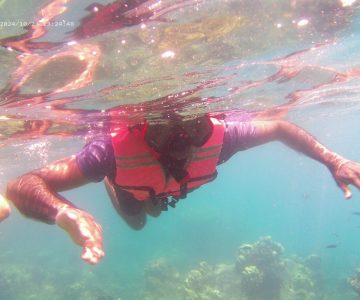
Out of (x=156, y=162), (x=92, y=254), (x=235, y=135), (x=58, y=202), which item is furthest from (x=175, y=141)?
(x=92, y=254)

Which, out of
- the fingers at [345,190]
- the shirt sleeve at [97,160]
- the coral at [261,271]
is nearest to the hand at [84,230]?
the shirt sleeve at [97,160]

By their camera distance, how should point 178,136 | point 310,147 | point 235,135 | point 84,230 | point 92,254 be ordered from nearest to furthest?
point 92,254
point 84,230
point 178,136
point 310,147
point 235,135

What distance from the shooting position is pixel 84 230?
11.4 ft

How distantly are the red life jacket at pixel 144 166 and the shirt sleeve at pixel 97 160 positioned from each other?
0.37ft

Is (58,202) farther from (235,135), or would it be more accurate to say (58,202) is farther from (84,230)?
(235,135)

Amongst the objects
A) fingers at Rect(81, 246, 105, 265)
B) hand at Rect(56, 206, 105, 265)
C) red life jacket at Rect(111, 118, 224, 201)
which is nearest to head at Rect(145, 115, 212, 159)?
red life jacket at Rect(111, 118, 224, 201)

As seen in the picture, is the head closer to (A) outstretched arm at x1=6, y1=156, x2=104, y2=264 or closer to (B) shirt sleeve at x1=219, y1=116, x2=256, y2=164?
(B) shirt sleeve at x1=219, y1=116, x2=256, y2=164

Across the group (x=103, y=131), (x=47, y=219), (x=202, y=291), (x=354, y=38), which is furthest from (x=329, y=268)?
(x=47, y=219)

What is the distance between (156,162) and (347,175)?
3076 millimetres

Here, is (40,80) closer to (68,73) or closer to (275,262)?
(68,73)

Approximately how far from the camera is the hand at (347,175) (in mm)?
4970

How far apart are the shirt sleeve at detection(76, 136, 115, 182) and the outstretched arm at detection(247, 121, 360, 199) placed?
3095mm

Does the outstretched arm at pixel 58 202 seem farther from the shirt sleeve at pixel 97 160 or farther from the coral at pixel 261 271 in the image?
the coral at pixel 261 271

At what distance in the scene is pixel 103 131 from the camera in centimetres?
1631
